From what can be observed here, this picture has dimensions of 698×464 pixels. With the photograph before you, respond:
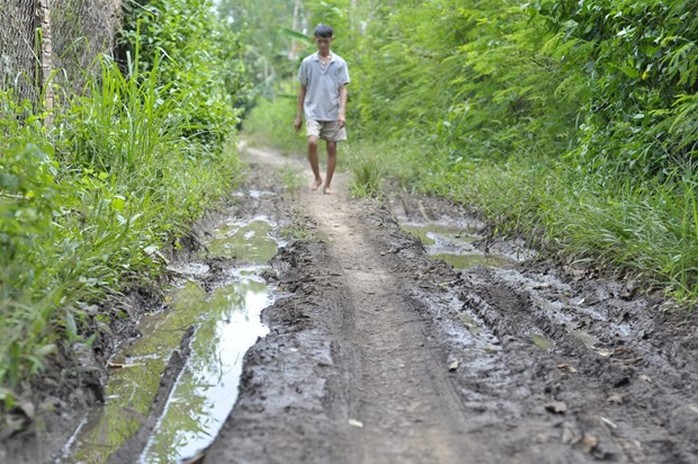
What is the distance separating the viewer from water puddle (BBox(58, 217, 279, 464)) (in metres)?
2.90

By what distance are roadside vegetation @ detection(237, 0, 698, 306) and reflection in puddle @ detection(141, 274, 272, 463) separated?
2.33 m

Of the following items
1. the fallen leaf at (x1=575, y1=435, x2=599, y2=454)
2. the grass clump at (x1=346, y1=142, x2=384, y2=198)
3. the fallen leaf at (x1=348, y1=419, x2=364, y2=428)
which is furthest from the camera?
the grass clump at (x1=346, y1=142, x2=384, y2=198)

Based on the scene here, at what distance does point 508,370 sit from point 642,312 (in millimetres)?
1302

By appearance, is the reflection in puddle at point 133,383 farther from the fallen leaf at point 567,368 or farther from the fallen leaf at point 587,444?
the fallen leaf at point 567,368

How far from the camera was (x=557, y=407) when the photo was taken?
292cm

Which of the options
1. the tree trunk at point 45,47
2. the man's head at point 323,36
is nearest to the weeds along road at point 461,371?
the tree trunk at point 45,47

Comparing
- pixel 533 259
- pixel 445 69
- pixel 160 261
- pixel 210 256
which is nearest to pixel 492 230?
pixel 533 259

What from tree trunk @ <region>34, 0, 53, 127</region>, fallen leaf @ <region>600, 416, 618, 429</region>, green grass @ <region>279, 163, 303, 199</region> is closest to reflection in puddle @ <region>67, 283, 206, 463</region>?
fallen leaf @ <region>600, 416, 618, 429</region>

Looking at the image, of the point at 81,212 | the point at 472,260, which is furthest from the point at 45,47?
the point at 472,260

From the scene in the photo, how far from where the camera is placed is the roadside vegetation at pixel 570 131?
5.02 m

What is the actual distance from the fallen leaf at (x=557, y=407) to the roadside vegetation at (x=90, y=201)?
1.85 metres

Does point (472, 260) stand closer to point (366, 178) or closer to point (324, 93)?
point (366, 178)

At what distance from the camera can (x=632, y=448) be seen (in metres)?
2.67

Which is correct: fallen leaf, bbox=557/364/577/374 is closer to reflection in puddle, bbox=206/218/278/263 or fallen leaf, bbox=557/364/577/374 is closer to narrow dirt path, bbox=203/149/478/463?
narrow dirt path, bbox=203/149/478/463
